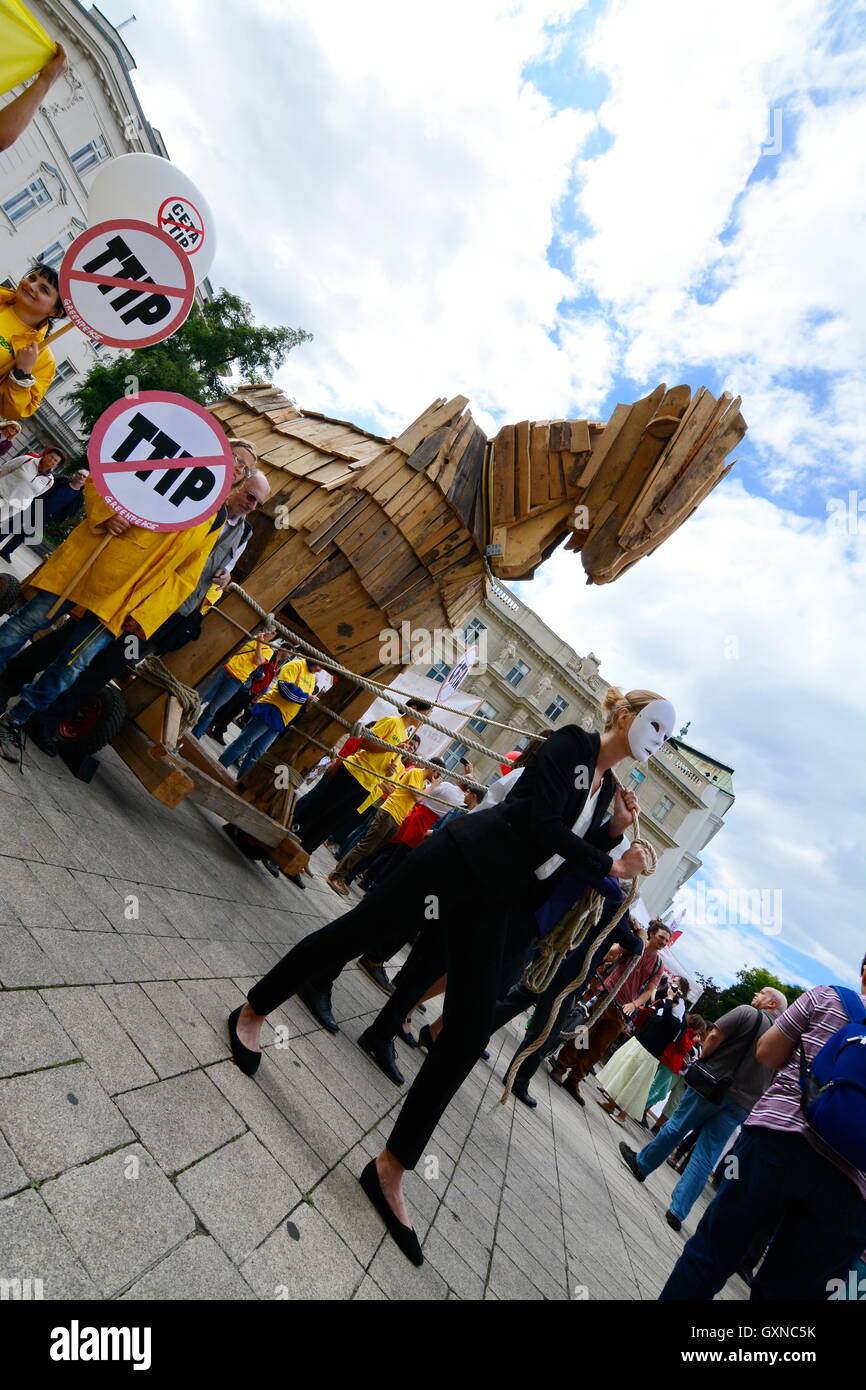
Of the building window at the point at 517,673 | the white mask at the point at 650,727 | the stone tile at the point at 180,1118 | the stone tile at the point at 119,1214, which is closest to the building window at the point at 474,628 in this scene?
the building window at the point at 517,673

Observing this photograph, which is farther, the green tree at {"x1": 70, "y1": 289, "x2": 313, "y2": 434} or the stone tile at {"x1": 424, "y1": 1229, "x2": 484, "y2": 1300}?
the green tree at {"x1": 70, "y1": 289, "x2": 313, "y2": 434}

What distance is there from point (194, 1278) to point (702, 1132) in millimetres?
5412

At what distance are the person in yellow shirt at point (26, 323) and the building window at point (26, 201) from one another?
92.0 ft

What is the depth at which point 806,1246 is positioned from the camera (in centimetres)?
265

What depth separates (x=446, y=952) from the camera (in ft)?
9.27

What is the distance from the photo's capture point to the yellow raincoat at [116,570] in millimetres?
4059

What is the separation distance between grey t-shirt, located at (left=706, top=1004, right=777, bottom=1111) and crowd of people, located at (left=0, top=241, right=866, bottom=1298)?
0.05 ft

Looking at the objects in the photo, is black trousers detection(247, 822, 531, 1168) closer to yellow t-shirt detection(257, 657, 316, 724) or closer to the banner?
the banner

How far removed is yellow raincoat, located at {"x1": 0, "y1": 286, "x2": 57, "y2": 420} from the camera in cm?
449

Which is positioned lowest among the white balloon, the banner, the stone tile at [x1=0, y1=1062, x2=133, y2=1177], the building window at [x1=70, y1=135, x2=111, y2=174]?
the stone tile at [x1=0, y1=1062, x2=133, y2=1177]

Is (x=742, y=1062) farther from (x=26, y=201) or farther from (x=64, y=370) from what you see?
(x=64, y=370)

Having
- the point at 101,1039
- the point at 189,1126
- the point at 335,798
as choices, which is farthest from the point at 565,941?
the point at 335,798

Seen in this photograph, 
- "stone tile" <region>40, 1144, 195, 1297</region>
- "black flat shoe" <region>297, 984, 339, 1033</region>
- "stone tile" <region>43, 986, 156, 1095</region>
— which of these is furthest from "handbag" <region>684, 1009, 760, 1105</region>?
"stone tile" <region>40, 1144, 195, 1297</region>
